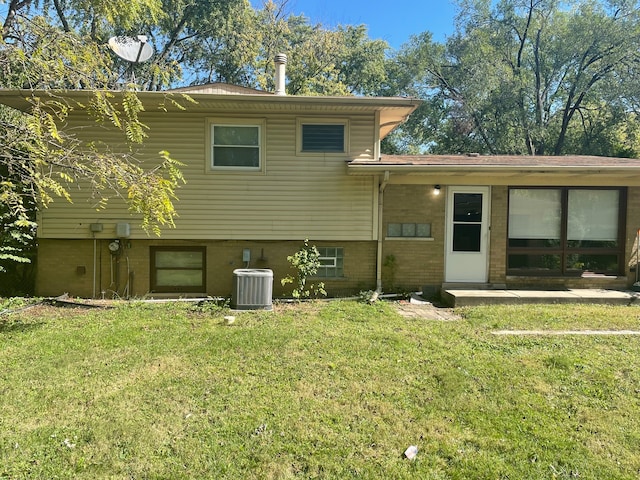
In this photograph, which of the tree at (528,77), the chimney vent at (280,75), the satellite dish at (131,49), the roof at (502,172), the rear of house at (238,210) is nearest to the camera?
the roof at (502,172)

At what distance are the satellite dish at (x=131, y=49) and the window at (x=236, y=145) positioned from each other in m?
2.38

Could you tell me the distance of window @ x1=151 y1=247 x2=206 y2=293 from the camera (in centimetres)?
796

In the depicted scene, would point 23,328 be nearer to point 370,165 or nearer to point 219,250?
point 219,250

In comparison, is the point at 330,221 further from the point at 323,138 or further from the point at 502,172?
the point at 502,172

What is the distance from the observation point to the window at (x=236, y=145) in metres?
7.71

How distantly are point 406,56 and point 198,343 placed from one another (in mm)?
22978

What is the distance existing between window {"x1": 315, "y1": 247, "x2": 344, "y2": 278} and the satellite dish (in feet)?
18.6

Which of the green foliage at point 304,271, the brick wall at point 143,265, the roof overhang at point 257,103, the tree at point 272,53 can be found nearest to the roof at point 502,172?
the roof overhang at point 257,103

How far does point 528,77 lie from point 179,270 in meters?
23.0

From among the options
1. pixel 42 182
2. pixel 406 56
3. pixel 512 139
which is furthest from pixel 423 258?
pixel 406 56

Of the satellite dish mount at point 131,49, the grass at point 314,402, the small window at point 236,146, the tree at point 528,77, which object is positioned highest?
the tree at point 528,77

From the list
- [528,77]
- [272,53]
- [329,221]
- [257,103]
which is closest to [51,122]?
[257,103]

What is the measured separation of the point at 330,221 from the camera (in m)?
7.85

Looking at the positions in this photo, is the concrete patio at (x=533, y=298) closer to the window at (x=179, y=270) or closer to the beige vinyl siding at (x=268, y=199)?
the beige vinyl siding at (x=268, y=199)
